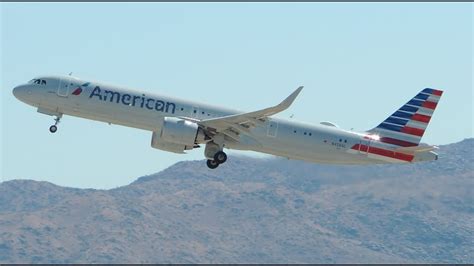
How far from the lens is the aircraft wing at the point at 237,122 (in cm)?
5597

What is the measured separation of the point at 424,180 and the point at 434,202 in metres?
1.88

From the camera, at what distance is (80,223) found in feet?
610

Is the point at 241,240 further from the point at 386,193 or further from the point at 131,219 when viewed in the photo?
the point at 386,193

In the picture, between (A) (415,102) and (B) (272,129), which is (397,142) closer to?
(A) (415,102)

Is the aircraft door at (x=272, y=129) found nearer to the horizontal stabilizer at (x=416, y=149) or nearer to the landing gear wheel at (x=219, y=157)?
the landing gear wheel at (x=219, y=157)

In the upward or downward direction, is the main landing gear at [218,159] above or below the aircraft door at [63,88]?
below

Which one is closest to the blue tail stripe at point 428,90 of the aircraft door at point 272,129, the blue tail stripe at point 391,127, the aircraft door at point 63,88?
the blue tail stripe at point 391,127

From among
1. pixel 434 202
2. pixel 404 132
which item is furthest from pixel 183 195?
pixel 404 132

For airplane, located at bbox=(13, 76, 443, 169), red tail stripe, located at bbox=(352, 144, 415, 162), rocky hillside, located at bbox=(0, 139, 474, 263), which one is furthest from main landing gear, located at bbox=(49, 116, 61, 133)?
rocky hillside, located at bbox=(0, 139, 474, 263)

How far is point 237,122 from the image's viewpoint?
57.5 metres

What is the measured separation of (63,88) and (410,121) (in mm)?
20691

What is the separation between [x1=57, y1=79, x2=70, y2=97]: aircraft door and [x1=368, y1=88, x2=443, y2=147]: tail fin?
18.0 m

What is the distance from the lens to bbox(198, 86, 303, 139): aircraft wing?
55969mm

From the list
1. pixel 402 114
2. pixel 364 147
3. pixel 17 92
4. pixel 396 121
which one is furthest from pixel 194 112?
pixel 402 114
